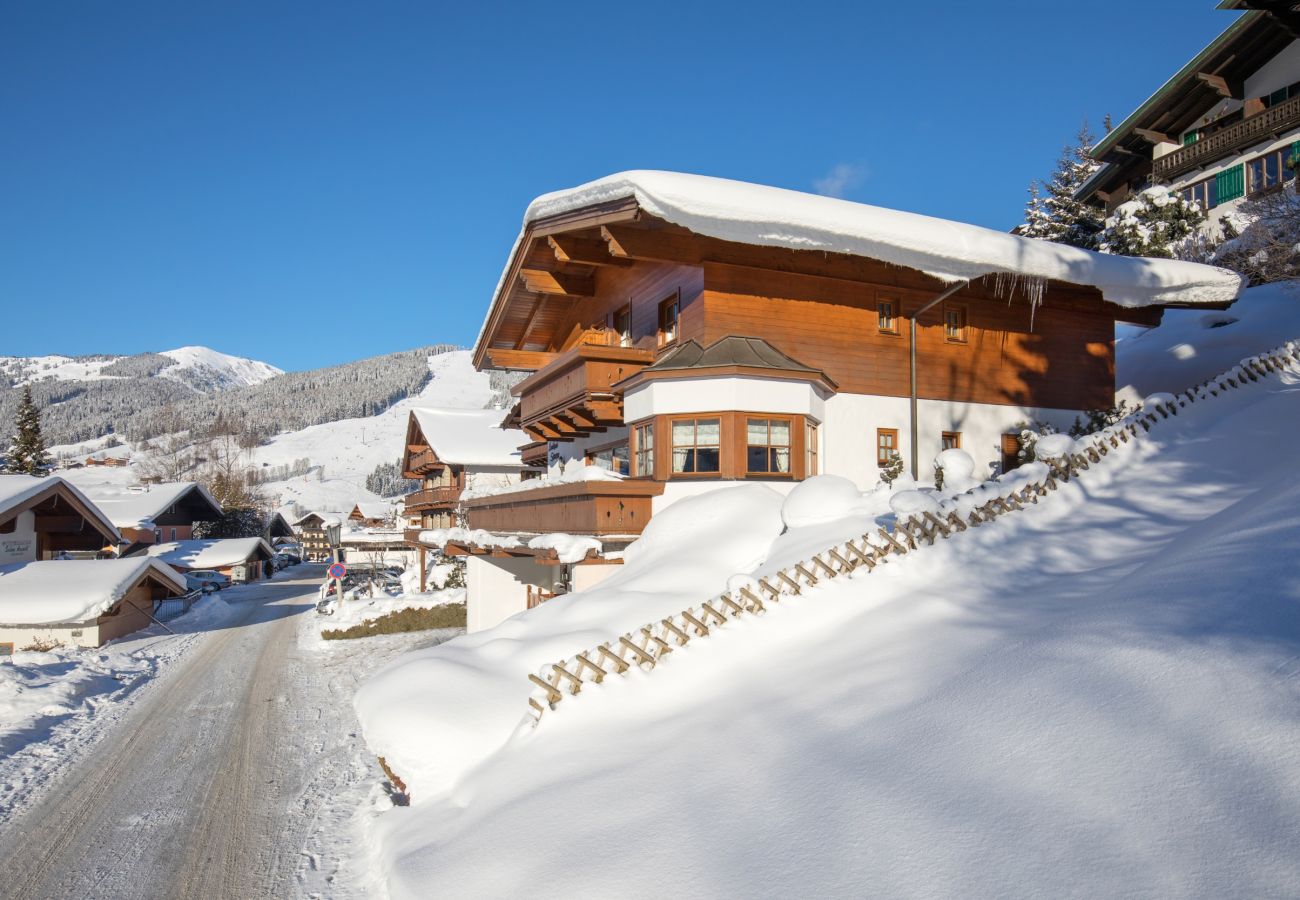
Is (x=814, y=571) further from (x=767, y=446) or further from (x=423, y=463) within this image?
(x=423, y=463)

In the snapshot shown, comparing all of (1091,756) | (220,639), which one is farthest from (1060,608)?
(220,639)

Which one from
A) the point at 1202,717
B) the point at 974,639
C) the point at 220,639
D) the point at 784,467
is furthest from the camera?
the point at 220,639

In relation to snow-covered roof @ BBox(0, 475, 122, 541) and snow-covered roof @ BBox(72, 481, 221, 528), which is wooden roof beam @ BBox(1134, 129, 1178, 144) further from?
snow-covered roof @ BBox(72, 481, 221, 528)

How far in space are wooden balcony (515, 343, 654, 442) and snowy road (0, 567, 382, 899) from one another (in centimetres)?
870

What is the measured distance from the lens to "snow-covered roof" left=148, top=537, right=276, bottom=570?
175 feet

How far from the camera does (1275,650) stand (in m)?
4.67

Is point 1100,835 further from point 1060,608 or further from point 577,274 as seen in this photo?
point 577,274

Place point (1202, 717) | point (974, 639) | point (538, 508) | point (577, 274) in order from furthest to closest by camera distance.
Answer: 1. point (577, 274)
2. point (538, 508)
3. point (974, 639)
4. point (1202, 717)

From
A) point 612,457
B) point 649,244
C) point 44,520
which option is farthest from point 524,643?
point 44,520

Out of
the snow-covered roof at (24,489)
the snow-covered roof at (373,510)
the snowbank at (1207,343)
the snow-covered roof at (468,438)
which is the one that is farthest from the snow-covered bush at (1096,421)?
the snow-covered roof at (373,510)

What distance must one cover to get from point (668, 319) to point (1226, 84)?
35.2m

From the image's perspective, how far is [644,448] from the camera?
679 inches

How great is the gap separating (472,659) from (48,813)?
6.67 metres

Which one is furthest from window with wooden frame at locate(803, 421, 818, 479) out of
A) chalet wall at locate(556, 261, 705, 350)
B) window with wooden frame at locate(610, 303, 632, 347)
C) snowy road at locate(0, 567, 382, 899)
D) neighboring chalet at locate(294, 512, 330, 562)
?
neighboring chalet at locate(294, 512, 330, 562)
